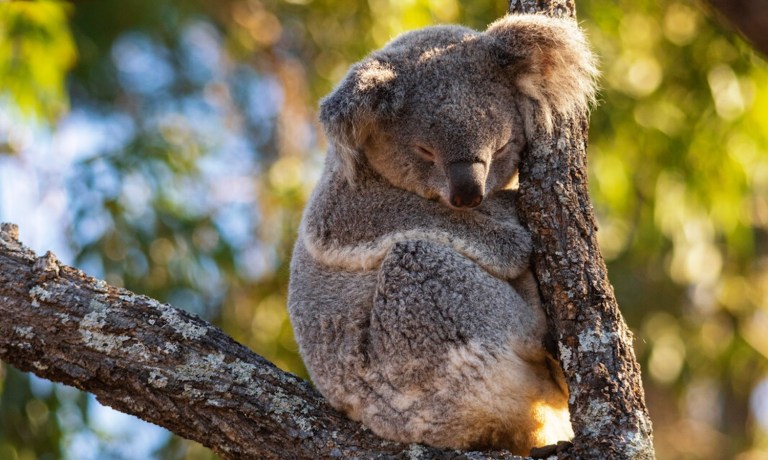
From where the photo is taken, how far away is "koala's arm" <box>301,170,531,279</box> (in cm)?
358

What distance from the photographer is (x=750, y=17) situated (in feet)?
5.99

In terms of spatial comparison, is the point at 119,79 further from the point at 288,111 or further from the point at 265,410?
the point at 265,410

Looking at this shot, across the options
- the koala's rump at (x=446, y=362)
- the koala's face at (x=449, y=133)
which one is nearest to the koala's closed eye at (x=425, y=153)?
the koala's face at (x=449, y=133)

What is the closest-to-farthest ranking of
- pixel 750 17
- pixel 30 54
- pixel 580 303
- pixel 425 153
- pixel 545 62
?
pixel 750 17 → pixel 580 303 → pixel 425 153 → pixel 545 62 → pixel 30 54

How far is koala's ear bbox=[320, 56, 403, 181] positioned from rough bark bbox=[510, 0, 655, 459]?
61cm

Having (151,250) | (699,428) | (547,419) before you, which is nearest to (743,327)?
(699,428)

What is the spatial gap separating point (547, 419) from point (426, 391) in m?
0.50

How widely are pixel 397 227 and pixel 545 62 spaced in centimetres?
91

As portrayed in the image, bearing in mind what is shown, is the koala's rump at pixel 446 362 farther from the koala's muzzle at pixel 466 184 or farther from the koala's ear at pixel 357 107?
the koala's ear at pixel 357 107

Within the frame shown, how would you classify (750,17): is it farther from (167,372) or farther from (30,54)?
(30,54)

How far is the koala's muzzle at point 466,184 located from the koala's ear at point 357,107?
1.30ft

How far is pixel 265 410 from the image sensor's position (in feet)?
11.1

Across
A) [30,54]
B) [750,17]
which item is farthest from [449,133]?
[30,54]

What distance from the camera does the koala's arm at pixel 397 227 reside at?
358 centimetres
